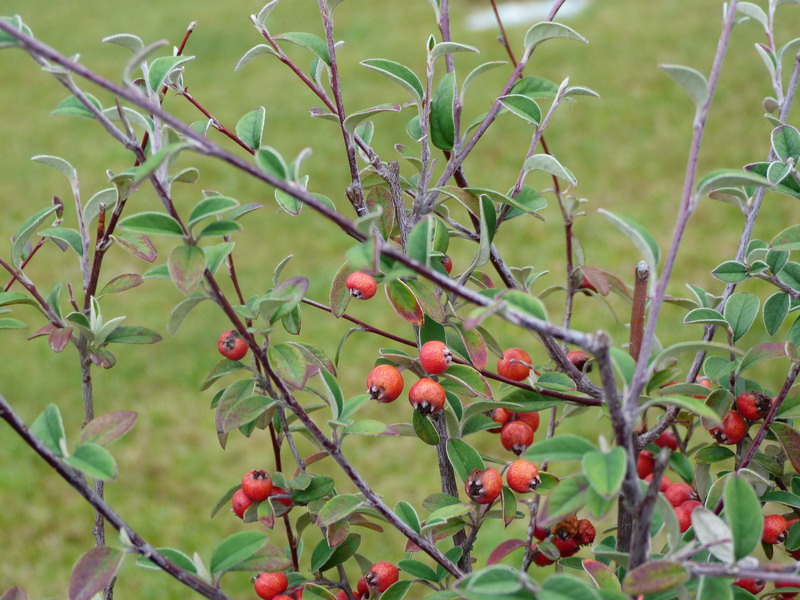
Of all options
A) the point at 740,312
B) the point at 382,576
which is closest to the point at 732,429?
the point at 740,312

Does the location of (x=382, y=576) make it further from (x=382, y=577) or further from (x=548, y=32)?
(x=548, y=32)

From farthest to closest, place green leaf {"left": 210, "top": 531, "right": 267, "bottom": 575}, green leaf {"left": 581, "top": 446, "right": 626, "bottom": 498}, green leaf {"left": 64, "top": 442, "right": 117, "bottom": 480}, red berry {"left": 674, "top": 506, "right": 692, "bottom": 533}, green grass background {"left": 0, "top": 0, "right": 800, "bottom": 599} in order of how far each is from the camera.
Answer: green grass background {"left": 0, "top": 0, "right": 800, "bottom": 599} < red berry {"left": 674, "top": 506, "right": 692, "bottom": 533} < green leaf {"left": 210, "top": 531, "right": 267, "bottom": 575} < green leaf {"left": 64, "top": 442, "right": 117, "bottom": 480} < green leaf {"left": 581, "top": 446, "right": 626, "bottom": 498}

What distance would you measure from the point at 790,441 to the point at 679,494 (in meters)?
0.23

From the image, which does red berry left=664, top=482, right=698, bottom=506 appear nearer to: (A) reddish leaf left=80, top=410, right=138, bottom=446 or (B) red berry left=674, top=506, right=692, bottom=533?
(B) red berry left=674, top=506, right=692, bottom=533

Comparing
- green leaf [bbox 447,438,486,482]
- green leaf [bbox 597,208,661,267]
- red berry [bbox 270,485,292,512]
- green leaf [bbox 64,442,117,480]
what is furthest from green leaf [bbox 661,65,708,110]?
red berry [bbox 270,485,292,512]

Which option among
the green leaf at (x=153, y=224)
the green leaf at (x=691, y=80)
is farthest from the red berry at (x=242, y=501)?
the green leaf at (x=691, y=80)

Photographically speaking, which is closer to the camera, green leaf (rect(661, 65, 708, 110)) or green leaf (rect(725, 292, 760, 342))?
green leaf (rect(661, 65, 708, 110))

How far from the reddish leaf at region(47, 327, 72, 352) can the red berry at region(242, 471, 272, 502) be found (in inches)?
12.4

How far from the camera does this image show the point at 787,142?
47.6 inches

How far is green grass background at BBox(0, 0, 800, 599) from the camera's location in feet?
11.4

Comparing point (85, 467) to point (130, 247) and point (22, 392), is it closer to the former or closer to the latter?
point (130, 247)

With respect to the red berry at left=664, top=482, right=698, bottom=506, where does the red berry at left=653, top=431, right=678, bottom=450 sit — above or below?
above

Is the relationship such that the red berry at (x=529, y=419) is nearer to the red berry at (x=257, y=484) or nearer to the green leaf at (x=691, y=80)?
the red berry at (x=257, y=484)

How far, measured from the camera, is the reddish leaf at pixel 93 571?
838 millimetres
